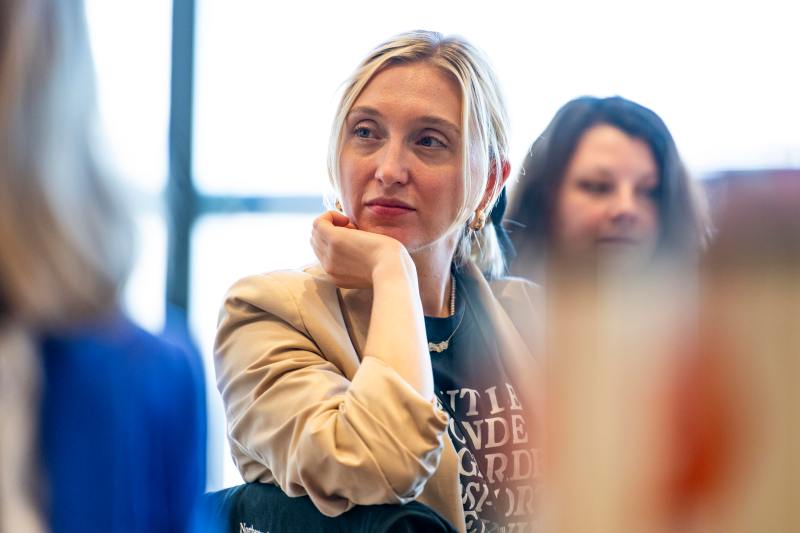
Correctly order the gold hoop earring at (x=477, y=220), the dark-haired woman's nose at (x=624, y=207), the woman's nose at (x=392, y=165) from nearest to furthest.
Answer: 1. the dark-haired woman's nose at (x=624, y=207)
2. the woman's nose at (x=392, y=165)
3. the gold hoop earring at (x=477, y=220)

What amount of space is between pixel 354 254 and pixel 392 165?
152 millimetres

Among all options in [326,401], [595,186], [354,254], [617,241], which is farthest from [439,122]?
[617,241]

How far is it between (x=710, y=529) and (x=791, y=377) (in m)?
0.10

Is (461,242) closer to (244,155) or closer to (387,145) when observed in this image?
(387,145)

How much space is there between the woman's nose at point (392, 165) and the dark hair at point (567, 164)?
20cm

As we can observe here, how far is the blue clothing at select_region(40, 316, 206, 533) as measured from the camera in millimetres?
638

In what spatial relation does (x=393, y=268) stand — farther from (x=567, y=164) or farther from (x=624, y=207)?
(x=624, y=207)

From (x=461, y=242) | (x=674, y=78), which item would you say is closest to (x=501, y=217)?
(x=461, y=242)

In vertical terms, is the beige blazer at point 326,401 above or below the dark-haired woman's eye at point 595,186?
below

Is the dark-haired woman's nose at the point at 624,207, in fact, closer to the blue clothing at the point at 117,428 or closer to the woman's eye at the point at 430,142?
the blue clothing at the point at 117,428

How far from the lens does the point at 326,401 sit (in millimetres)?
1289

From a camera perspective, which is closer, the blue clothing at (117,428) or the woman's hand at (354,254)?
the blue clothing at (117,428)

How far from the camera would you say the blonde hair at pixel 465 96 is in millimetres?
1563

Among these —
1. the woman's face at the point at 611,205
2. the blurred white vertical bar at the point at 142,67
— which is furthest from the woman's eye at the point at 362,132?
the blurred white vertical bar at the point at 142,67
